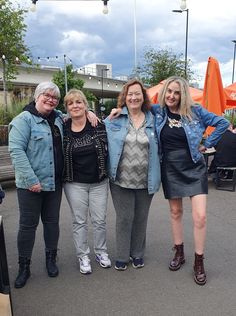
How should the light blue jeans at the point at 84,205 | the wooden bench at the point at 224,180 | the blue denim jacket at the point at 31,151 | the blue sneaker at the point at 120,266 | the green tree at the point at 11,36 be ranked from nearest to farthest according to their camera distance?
the blue denim jacket at the point at 31,151 → the light blue jeans at the point at 84,205 → the blue sneaker at the point at 120,266 → the wooden bench at the point at 224,180 → the green tree at the point at 11,36

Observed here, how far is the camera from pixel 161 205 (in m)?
6.50

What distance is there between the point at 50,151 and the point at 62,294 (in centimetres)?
130

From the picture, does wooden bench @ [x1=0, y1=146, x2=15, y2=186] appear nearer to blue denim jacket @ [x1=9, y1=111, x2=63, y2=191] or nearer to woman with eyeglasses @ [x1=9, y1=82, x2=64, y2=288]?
woman with eyeglasses @ [x1=9, y1=82, x2=64, y2=288]

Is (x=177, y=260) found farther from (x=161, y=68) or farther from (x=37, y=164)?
(x=161, y=68)

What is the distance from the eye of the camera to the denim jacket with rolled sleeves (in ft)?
12.0

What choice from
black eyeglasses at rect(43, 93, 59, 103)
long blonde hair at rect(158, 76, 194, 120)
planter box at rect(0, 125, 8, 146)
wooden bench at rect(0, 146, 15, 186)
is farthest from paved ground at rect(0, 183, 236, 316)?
planter box at rect(0, 125, 8, 146)

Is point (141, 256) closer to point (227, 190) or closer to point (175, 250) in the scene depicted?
point (175, 250)

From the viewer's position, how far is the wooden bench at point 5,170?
811 centimetres

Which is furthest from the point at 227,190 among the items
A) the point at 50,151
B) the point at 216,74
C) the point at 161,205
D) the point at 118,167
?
the point at 50,151

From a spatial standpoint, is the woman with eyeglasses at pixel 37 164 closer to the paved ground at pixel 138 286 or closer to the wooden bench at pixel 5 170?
the paved ground at pixel 138 286

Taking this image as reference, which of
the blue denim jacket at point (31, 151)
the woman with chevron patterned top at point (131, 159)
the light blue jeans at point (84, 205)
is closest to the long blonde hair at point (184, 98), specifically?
the woman with chevron patterned top at point (131, 159)

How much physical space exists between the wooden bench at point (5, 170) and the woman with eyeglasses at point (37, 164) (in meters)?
4.54

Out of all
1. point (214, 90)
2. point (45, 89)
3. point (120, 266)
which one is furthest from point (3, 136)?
point (120, 266)

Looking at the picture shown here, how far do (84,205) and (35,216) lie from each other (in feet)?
1.64
